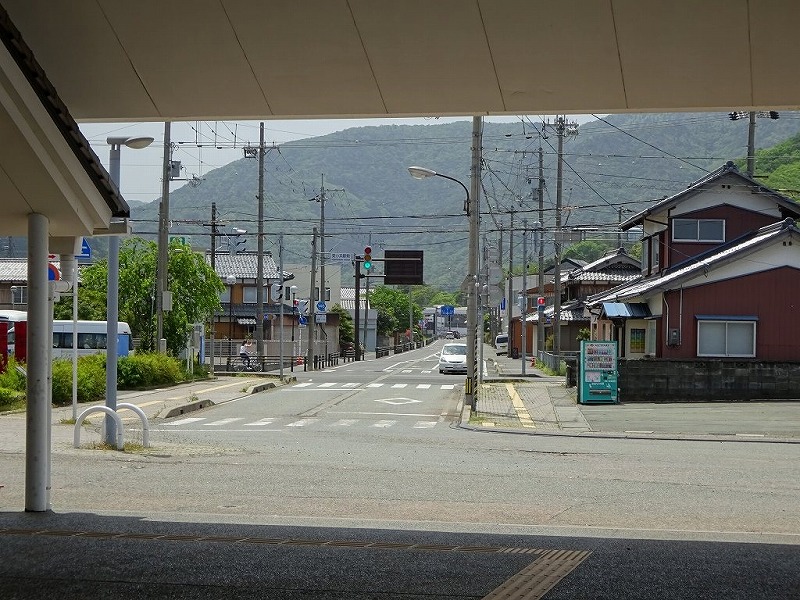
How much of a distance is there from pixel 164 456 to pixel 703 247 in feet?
85.9

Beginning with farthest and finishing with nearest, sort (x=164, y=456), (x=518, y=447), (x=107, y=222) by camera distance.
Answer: (x=518, y=447) → (x=164, y=456) → (x=107, y=222)

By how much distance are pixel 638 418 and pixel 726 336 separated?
9.96m

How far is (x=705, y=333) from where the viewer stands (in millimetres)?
34094

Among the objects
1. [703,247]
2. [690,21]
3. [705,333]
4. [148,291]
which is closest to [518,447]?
[690,21]

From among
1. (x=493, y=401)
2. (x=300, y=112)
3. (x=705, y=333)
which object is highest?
(x=300, y=112)

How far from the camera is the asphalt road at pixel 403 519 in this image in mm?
7016

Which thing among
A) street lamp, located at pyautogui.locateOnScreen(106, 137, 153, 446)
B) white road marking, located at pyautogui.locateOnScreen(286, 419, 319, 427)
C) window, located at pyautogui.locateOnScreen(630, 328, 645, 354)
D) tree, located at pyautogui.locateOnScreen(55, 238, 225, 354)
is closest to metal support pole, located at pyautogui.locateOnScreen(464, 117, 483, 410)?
Result: white road marking, located at pyautogui.locateOnScreen(286, 419, 319, 427)

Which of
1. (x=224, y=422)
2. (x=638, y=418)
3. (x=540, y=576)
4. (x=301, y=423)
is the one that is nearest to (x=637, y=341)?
(x=638, y=418)

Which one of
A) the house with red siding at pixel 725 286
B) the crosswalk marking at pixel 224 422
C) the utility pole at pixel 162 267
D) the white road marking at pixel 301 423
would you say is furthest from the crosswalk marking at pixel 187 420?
A: the house with red siding at pixel 725 286

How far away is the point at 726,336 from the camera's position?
34.0 meters

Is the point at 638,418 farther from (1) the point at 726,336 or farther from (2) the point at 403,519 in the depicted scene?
(2) the point at 403,519

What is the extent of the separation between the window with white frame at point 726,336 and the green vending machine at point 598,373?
5790 millimetres

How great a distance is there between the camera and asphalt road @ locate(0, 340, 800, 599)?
Result: 7.02 m

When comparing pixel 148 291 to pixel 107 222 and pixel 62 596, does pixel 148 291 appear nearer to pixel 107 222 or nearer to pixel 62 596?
pixel 107 222
